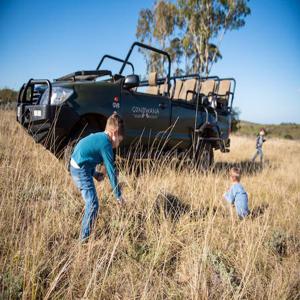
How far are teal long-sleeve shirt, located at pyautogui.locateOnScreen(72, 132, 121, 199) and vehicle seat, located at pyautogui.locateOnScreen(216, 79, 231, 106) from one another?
17.3ft

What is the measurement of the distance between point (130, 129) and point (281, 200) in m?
2.51

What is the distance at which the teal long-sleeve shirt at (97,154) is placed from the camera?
7.58 feet

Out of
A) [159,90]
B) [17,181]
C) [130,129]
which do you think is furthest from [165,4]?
[17,181]

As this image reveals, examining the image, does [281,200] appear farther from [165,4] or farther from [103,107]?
[165,4]

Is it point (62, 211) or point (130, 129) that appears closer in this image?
point (62, 211)

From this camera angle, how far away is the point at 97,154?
242 centimetres

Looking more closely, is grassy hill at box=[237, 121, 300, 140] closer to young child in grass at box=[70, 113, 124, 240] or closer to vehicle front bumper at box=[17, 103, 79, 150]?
vehicle front bumper at box=[17, 103, 79, 150]

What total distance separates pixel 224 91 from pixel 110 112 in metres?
4.58

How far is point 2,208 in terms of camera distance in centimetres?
228

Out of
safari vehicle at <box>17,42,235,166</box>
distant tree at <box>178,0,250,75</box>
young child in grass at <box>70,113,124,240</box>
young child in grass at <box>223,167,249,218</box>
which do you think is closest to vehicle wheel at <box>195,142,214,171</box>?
A: safari vehicle at <box>17,42,235,166</box>

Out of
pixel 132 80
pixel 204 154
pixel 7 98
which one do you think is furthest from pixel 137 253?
pixel 7 98

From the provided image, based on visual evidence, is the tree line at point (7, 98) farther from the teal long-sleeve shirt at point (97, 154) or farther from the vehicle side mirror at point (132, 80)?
the teal long-sleeve shirt at point (97, 154)

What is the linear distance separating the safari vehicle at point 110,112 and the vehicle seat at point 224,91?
0.93 m

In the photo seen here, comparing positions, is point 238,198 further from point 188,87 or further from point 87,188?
point 188,87
